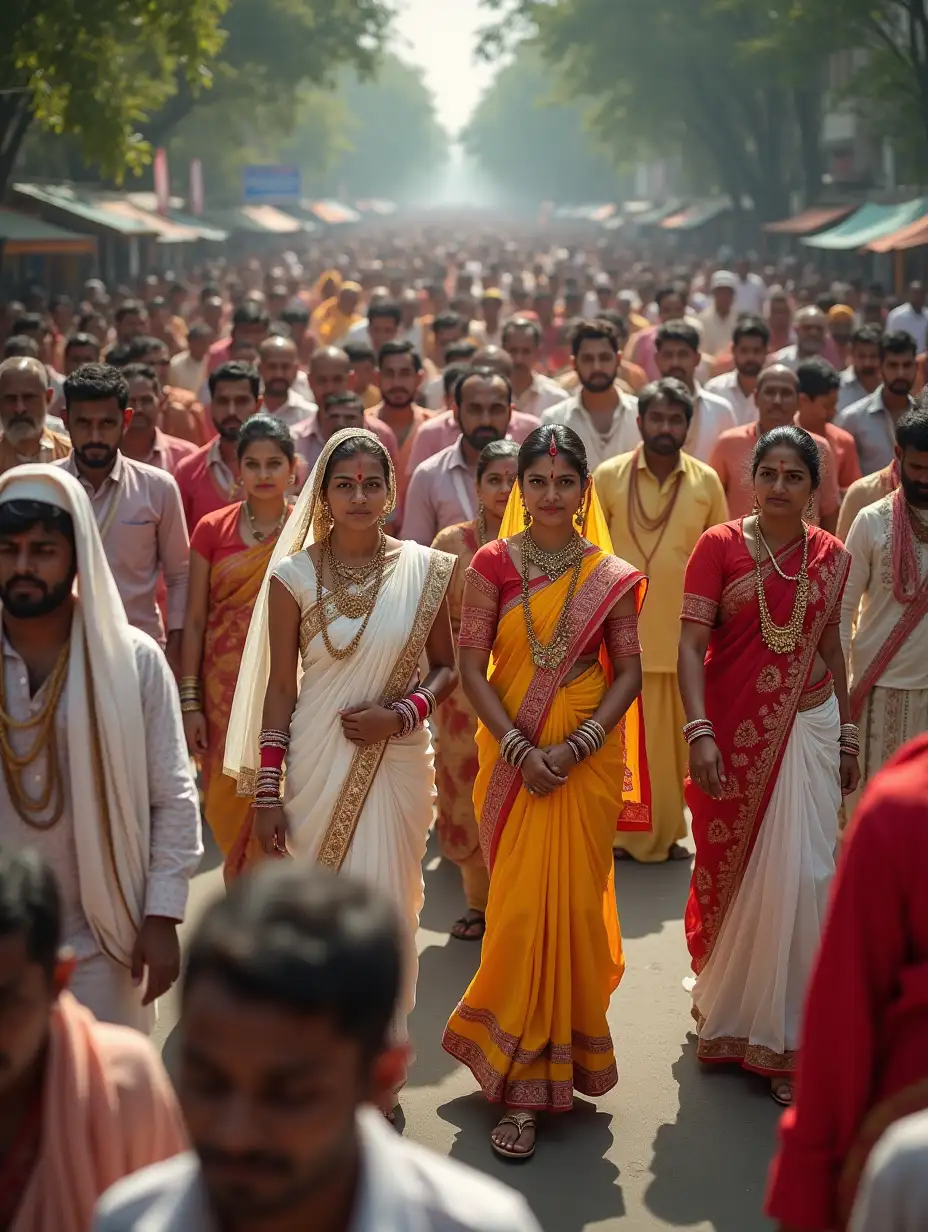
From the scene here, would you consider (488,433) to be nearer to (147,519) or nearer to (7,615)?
(147,519)

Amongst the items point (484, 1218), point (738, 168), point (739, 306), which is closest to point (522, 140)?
point (738, 168)

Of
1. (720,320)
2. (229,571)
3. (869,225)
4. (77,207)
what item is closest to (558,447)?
(229,571)

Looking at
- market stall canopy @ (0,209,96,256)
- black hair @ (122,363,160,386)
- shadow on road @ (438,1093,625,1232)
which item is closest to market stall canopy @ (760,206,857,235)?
market stall canopy @ (0,209,96,256)

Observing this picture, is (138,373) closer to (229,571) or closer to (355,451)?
(229,571)

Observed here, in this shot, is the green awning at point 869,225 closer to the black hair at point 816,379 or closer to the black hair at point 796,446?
the black hair at point 816,379

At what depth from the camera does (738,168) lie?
159ft

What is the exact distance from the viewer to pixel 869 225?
120ft

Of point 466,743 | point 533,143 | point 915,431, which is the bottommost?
point 466,743

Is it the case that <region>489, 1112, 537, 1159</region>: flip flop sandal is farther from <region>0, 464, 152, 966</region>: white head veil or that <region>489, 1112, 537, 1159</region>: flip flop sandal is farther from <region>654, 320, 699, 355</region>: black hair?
<region>654, 320, 699, 355</region>: black hair

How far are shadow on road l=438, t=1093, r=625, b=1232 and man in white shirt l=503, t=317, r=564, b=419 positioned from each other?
5.72 metres

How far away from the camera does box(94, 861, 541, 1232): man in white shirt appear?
1788mm

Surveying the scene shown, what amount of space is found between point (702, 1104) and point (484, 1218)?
3.01m

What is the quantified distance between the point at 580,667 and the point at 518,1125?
3.75 ft

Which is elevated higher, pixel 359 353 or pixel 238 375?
pixel 238 375
